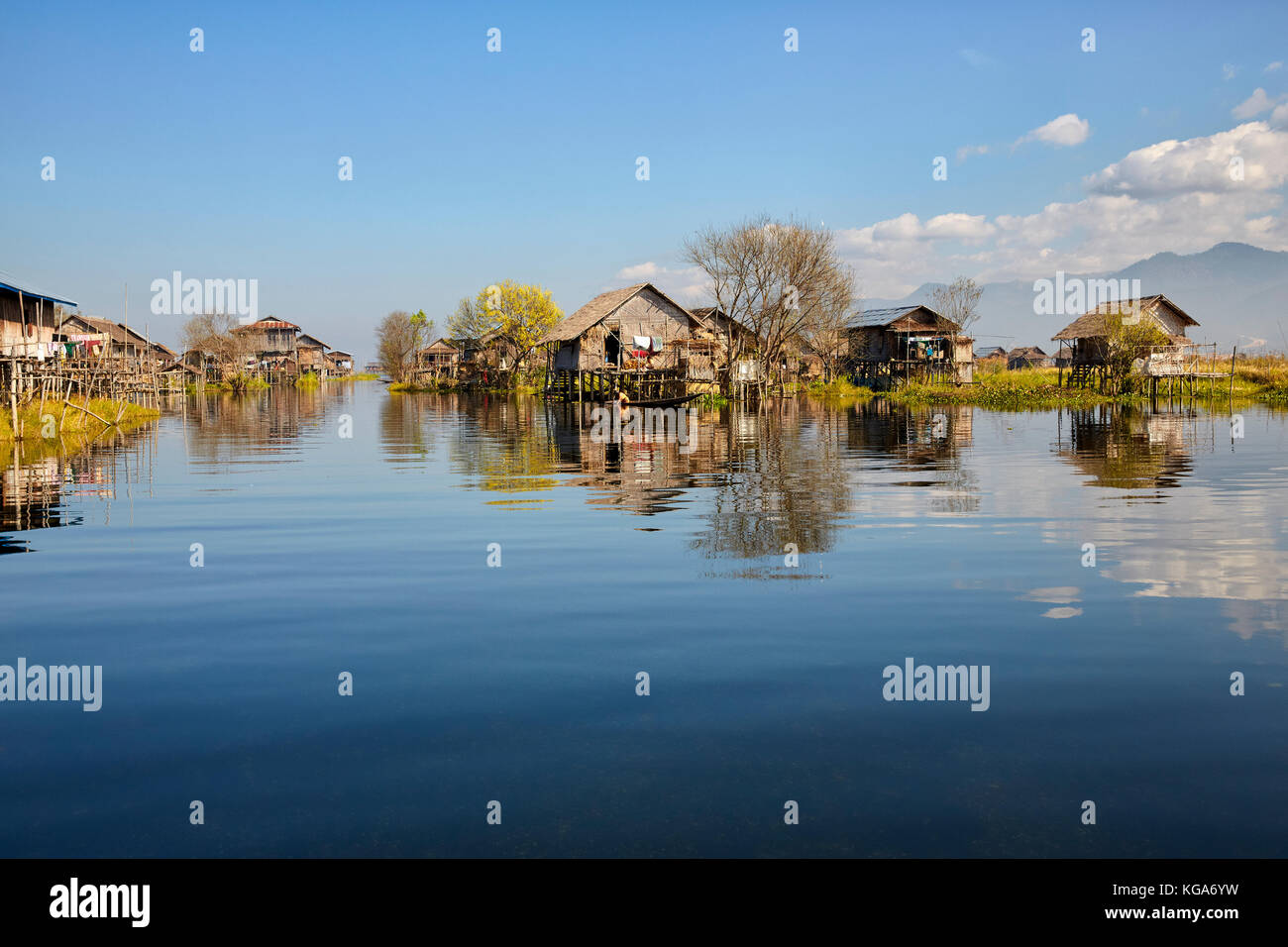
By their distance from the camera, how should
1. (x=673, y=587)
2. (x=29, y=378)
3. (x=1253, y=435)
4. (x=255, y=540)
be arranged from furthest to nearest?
(x=29, y=378)
(x=1253, y=435)
(x=255, y=540)
(x=673, y=587)

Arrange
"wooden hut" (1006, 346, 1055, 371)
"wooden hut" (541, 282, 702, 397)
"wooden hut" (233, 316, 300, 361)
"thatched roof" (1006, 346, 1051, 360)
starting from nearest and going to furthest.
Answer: "wooden hut" (541, 282, 702, 397) < "wooden hut" (233, 316, 300, 361) < "wooden hut" (1006, 346, 1055, 371) < "thatched roof" (1006, 346, 1051, 360)

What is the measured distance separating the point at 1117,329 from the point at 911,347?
20.3 m

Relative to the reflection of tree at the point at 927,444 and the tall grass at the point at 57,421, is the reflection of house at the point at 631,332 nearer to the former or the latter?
the reflection of tree at the point at 927,444

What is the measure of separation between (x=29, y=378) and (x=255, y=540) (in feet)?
117

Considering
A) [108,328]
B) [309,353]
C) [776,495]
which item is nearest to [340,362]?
[309,353]

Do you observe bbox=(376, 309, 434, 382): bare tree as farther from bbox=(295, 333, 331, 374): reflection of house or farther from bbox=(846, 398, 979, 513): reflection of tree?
bbox=(846, 398, 979, 513): reflection of tree

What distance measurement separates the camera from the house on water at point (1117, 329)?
65.6 meters

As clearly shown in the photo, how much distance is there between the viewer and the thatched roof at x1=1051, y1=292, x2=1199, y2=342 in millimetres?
68250

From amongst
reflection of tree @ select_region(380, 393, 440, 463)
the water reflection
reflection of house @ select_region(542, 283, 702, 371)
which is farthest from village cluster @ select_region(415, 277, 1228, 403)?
the water reflection

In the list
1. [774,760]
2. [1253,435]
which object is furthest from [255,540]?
[1253,435]

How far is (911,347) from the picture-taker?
8431cm

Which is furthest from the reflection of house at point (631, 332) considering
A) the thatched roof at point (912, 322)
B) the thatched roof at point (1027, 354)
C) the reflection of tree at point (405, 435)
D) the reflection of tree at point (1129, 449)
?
the thatched roof at point (1027, 354)
